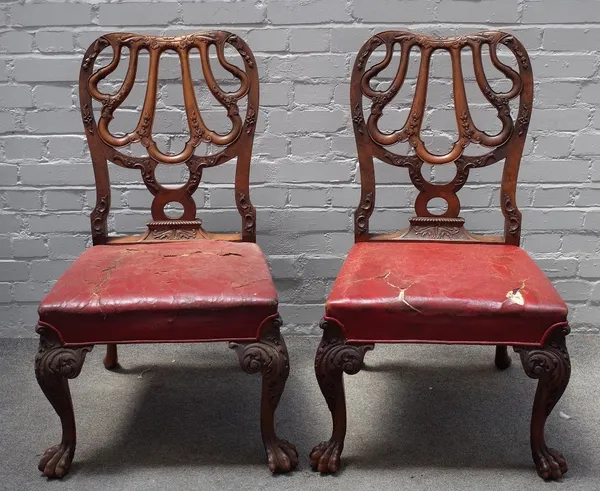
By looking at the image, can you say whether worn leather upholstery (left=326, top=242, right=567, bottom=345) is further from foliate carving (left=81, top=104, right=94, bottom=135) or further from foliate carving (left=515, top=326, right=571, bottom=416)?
foliate carving (left=81, top=104, right=94, bottom=135)

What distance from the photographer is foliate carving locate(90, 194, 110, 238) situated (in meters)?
2.10

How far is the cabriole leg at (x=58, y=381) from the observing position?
1.75m

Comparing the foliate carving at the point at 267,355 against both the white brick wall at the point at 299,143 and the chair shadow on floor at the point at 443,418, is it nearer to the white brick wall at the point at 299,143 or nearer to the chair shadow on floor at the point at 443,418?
the chair shadow on floor at the point at 443,418

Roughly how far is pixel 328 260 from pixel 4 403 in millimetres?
1076

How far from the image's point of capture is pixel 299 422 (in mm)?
2078

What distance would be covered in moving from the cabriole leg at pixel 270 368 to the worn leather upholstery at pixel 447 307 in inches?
5.8

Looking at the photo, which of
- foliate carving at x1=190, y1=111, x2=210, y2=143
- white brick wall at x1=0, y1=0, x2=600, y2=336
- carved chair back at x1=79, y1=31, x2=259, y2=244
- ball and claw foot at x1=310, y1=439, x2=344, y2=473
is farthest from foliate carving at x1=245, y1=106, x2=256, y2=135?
ball and claw foot at x1=310, y1=439, x2=344, y2=473

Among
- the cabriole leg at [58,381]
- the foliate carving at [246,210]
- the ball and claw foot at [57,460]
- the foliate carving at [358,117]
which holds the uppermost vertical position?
the foliate carving at [358,117]

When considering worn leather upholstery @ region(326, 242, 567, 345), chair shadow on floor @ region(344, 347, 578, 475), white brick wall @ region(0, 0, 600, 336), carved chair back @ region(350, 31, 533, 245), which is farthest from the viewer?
white brick wall @ region(0, 0, 600, 336)

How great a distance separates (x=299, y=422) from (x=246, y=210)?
60cm

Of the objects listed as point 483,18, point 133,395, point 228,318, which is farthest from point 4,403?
point 483,18

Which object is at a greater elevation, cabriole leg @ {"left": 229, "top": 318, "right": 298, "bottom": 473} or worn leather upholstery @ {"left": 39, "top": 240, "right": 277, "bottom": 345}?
worn leather upholstery @ {"left": 39, "top": 240, "right": 277, "bottom": 345}

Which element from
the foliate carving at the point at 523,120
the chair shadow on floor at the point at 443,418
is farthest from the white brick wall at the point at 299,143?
the chair shadow on floor at the point at 443,418

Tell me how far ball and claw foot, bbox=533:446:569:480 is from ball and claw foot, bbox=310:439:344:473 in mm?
474
